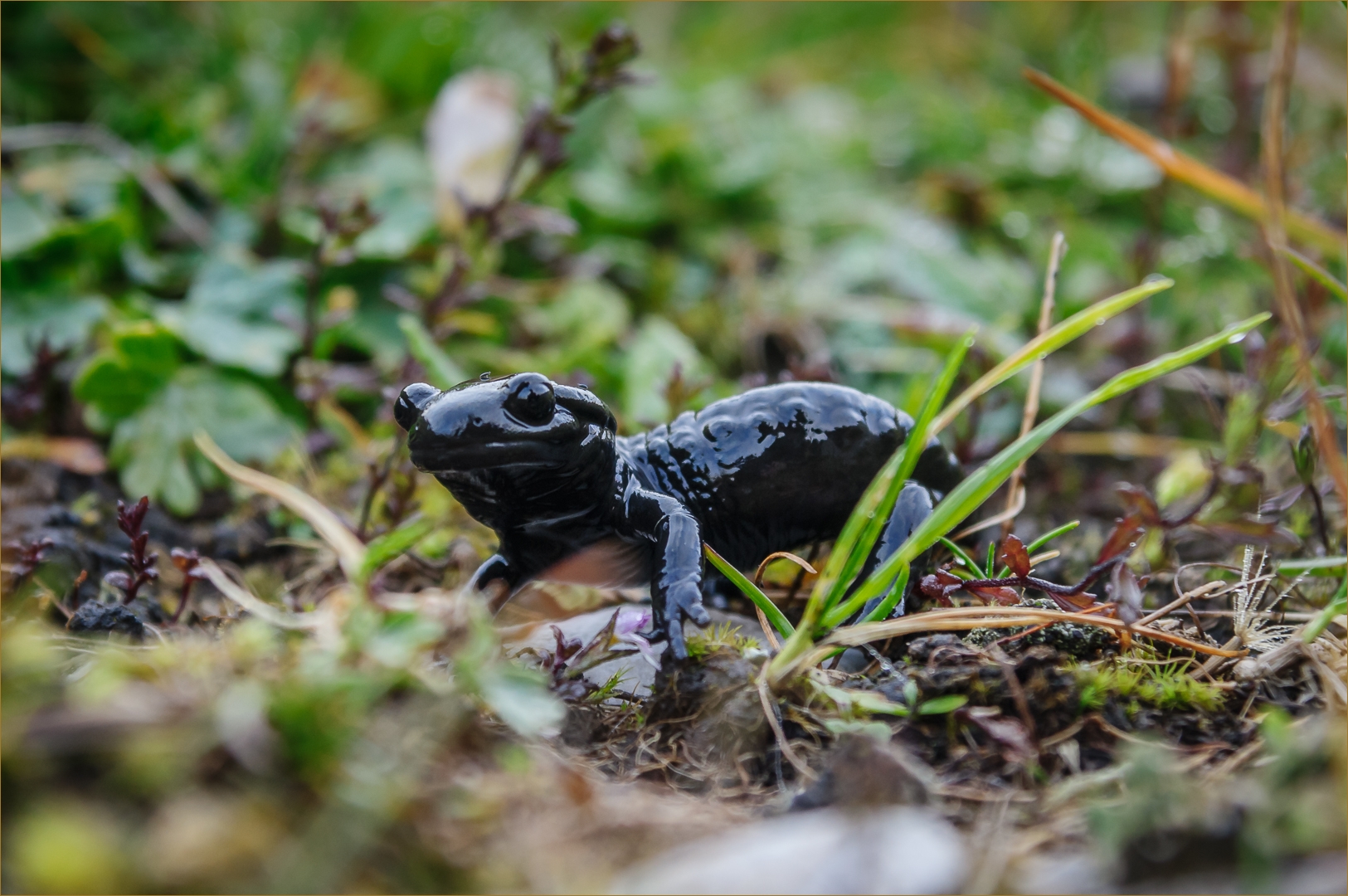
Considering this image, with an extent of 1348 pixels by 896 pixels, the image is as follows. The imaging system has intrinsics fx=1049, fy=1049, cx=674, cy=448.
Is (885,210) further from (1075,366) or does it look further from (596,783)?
(596,783)

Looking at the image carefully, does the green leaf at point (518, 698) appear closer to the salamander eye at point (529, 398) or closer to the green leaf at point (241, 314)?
the salamander eye at point (529, 398)

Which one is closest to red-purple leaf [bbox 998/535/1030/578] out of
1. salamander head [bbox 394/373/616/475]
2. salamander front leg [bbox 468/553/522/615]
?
salamander head [bbox 394/373/616/475]

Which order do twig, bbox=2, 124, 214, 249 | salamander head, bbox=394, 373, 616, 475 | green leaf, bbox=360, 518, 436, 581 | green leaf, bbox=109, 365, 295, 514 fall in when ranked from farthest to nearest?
twig, bbox=2, 124, 214, 249
green leaf, bbox=109, 365, 295, 514
salamander head, bbox=394, 373, 616, 475
green leaf, bbox=360, 518, 436, 581

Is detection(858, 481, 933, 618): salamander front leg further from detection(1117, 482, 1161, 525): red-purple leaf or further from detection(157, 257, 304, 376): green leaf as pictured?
detection(157, 257, 304, 376): green leaf

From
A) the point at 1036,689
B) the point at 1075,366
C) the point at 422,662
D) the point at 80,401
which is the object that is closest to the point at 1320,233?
the point at 1075,366

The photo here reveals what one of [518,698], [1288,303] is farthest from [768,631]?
[1288,303]

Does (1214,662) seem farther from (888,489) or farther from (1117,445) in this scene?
(1117,445)
